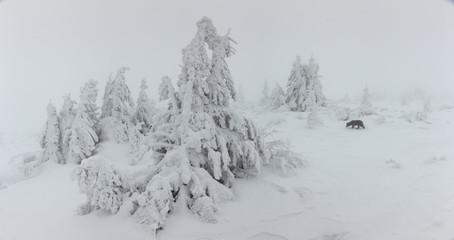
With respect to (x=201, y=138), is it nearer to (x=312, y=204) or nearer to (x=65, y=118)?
(x=312, y=204)

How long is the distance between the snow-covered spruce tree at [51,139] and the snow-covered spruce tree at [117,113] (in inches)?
90.0

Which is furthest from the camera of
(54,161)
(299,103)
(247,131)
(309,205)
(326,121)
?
(299,103)

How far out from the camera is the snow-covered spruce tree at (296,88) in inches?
985

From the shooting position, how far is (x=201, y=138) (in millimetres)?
8570

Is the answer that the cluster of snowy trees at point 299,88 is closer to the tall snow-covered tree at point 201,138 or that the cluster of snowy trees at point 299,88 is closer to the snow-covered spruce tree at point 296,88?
the snow-covered spruce tree at point 296,88

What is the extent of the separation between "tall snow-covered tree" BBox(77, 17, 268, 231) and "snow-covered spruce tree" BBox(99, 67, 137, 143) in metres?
7.14

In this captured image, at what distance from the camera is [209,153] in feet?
28.9

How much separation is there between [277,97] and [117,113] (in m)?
14.5

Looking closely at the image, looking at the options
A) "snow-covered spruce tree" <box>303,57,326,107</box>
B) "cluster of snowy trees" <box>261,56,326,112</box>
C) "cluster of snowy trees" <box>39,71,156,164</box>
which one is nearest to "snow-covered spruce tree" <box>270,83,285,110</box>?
"cluster of snowy trees" <box>261,56,326,112</box>

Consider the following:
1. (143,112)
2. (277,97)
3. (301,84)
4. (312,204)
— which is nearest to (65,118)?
(143,112)

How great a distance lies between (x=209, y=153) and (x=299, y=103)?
17633 millimetres

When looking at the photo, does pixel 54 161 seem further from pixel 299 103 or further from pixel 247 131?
pixel 299 103

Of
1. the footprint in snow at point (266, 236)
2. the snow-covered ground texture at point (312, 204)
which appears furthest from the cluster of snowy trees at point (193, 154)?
the footprint in snow at point (266, 236)

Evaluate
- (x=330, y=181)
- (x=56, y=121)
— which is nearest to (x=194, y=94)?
(x=330, y=181)
